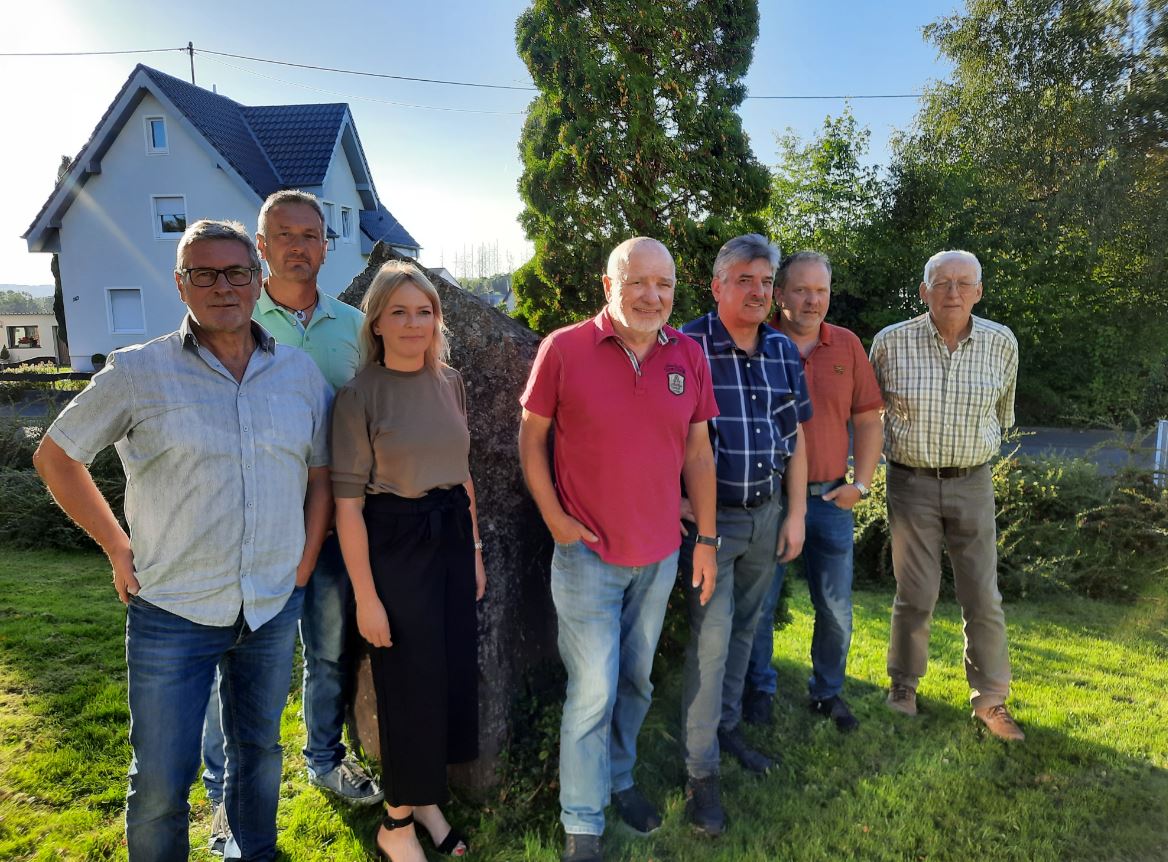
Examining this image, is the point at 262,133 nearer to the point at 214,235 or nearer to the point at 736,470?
the point at 214,235

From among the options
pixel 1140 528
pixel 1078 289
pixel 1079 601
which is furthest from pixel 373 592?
pixel 1078 289

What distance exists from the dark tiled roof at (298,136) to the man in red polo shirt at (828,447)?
20584 millimetres

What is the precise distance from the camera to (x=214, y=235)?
226 centimetres

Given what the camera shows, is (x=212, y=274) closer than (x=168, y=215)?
Yes

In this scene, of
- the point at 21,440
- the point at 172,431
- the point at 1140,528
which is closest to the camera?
the point at 172,431

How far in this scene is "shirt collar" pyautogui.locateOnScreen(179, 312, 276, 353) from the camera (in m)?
2.24

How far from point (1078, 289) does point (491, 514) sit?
1815 cm

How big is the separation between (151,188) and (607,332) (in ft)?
77.9

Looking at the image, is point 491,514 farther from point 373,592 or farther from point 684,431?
point 684,431

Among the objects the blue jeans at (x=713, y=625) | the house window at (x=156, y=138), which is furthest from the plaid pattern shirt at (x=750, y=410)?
the house window at (x=156, y=138)

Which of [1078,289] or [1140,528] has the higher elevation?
[1078,289]

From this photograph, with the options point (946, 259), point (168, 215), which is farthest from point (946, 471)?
point (168, 215)

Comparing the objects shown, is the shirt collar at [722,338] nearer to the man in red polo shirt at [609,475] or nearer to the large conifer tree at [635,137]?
the man in red polo shirt at [609,475]

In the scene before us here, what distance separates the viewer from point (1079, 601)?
238 inches
